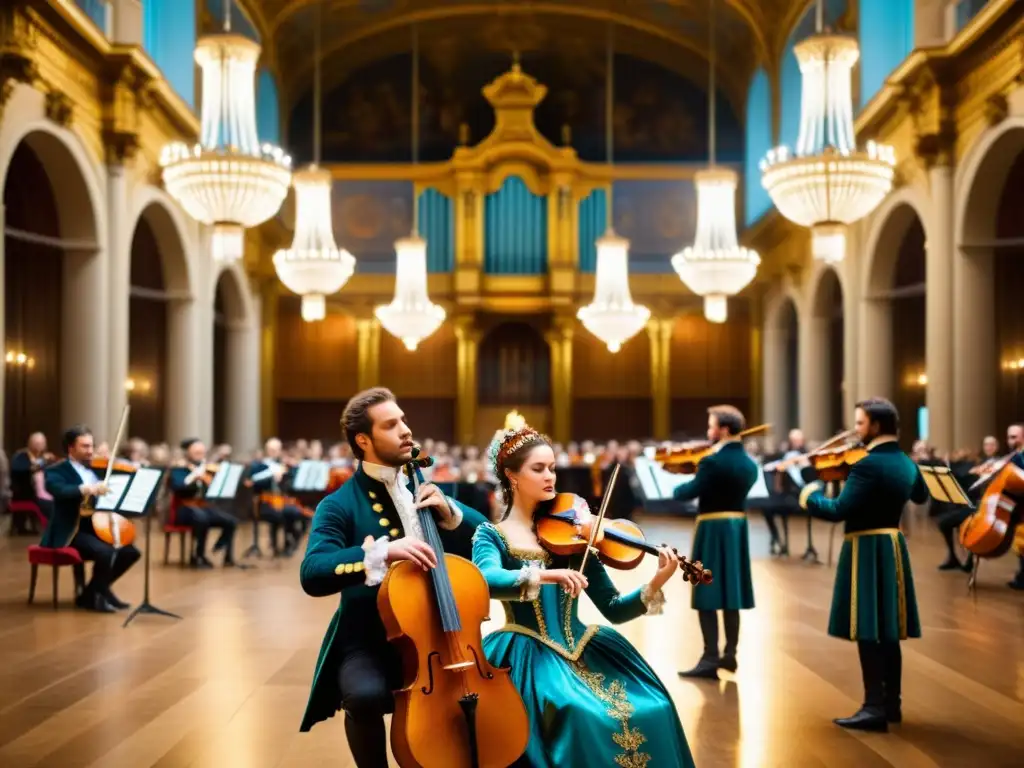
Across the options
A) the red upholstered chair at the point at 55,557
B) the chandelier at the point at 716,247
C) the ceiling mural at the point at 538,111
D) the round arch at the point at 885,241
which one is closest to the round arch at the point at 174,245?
the chandelier at the point at 716,247

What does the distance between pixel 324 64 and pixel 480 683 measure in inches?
901

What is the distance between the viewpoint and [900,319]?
18.1m

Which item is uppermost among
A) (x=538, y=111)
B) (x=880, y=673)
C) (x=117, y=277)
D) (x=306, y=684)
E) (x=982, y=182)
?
(x=538, y=111)

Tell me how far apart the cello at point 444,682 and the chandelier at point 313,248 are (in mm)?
10692

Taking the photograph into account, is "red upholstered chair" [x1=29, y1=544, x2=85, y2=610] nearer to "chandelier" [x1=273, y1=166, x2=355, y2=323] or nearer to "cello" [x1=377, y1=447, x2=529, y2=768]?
"chandelier" [x1=273, y1=166, x2=355, y2=323]

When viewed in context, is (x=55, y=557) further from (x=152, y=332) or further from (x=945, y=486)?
(x=152, y=332)

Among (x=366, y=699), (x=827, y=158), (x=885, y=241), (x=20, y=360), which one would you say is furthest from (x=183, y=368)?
(x=366, y=699)

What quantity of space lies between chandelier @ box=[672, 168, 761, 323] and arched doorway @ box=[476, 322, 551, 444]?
34.0 feet

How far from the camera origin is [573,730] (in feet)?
10.4

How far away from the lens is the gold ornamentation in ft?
10.5

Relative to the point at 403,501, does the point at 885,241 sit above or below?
above

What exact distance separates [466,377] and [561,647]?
66.2 ft

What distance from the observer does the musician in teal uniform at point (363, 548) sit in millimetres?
3191

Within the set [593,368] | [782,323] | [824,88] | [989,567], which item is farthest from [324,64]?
[989,567]
